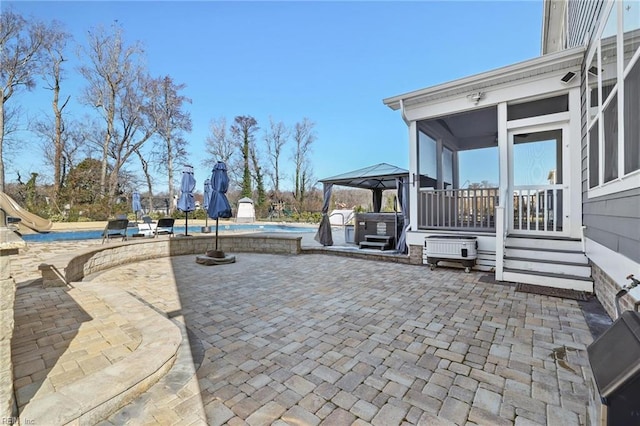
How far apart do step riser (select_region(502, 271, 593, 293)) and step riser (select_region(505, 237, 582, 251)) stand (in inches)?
26.7

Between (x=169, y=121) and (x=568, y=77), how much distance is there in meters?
24.4

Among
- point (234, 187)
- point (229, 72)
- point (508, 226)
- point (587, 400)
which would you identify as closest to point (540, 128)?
point (508, 226)

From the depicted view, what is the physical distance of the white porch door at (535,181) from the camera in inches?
210

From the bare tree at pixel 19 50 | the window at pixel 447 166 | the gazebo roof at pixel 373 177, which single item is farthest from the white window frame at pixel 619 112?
the bare tree at pixel 19 50

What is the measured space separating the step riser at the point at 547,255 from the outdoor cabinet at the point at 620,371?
158 inches

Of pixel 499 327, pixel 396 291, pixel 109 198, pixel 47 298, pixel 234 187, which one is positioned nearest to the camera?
pixel 499 327

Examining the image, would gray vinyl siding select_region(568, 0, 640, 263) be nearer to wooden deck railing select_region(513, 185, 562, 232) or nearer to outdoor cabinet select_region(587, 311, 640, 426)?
wooden deck railing select_region(513, 185, 562, 232)

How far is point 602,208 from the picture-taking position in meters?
3.40

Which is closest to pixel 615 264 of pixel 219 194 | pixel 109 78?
pixel 219 194

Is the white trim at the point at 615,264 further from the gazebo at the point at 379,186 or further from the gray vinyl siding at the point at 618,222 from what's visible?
the gazebo at the point at 379,186

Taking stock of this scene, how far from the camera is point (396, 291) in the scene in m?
4.31

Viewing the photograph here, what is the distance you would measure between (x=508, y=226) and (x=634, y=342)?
5076 mm

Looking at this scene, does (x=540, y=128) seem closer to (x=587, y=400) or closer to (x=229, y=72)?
(x=587, y=400)

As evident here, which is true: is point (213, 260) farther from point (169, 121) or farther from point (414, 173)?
point (169, 121)
